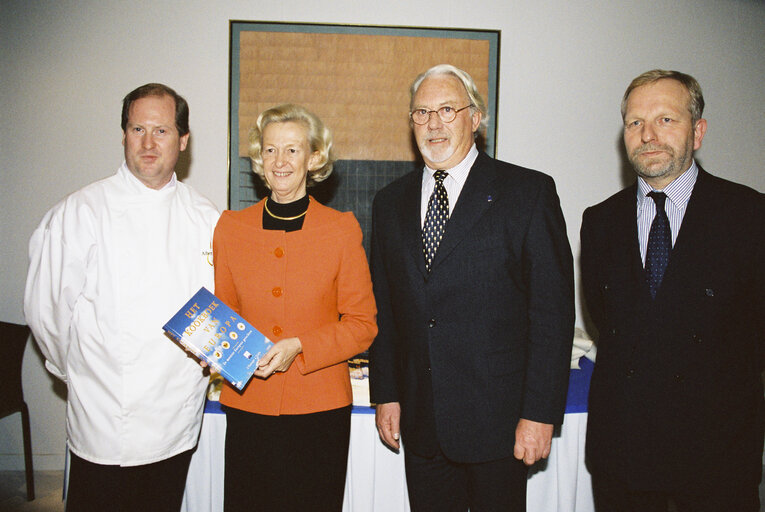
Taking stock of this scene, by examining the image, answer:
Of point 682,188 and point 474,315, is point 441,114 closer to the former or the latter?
point 474,315

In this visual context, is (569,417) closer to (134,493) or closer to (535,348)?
(535,348)

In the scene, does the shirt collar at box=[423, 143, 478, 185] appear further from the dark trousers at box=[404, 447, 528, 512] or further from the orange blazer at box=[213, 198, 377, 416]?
the dark trousers at box=[404, 447, 528, 512]

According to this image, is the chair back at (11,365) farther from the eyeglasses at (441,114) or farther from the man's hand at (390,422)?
the eyeglasses at (441,114)

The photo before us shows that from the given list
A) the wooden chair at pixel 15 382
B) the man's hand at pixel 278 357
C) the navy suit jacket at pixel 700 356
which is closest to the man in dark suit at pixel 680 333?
the navy suit jacket at pixel 700 356

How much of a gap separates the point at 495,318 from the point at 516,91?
2.30 metres

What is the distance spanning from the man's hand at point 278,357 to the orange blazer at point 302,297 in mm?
35

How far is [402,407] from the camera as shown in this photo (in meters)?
1.80

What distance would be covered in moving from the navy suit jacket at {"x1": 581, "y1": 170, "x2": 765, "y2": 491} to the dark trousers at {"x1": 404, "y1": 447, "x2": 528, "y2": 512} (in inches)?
15.9

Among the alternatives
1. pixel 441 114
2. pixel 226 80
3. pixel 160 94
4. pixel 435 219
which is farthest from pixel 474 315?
pixel 226 80

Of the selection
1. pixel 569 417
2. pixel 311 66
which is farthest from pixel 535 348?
pixel 311 66

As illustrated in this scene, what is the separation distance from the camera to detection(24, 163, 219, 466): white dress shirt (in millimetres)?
1661

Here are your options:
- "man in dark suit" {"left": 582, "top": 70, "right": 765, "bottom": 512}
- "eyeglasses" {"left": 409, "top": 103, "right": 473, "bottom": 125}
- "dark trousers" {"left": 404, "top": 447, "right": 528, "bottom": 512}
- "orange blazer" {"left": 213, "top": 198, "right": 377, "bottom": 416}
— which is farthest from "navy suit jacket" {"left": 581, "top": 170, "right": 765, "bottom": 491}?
"orange blazer" {"left": 213, "top": 198, "right": 377, "bottom": 416}

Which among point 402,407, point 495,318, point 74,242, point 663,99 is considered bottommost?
point 402,407

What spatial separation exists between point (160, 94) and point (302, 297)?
96 centimetres
